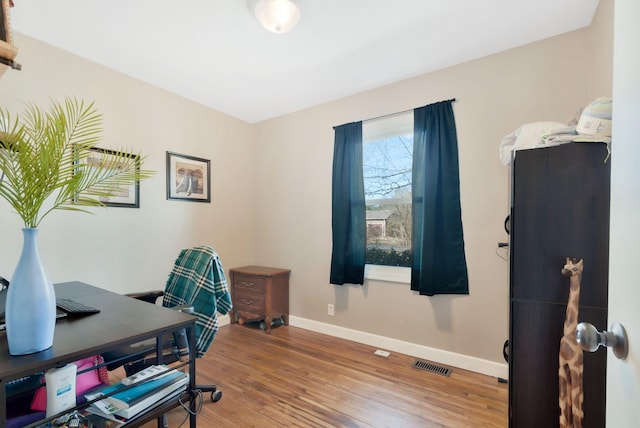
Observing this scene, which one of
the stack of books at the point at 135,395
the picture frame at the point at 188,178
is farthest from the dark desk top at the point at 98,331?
the picture frame at the point at 188,178

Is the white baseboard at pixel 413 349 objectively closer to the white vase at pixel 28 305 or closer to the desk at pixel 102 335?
the desk at pixel 102 335

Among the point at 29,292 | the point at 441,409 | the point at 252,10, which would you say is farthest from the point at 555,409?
the point at 252,10

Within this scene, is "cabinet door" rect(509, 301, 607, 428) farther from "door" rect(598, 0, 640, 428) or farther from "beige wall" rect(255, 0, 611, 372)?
"beige wall" rect(255, 0, 611, 372)

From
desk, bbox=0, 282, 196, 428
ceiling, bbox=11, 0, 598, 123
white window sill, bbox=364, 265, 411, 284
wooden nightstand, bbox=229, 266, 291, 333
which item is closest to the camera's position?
desk, bbox=0, 282, 196, 428

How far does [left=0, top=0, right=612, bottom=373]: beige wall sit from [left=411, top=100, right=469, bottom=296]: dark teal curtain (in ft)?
0.27

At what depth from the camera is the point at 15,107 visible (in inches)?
82.2

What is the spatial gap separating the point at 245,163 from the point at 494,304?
122 inches

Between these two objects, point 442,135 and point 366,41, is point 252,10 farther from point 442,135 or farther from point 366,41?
point 442,135

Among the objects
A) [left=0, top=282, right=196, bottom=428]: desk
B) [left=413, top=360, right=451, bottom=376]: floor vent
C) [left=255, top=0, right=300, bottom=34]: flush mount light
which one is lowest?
[left=413, top=360, right=451, bottom=376]: floor vent

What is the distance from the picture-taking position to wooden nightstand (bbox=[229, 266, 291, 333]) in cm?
329

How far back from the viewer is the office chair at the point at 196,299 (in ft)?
5.77

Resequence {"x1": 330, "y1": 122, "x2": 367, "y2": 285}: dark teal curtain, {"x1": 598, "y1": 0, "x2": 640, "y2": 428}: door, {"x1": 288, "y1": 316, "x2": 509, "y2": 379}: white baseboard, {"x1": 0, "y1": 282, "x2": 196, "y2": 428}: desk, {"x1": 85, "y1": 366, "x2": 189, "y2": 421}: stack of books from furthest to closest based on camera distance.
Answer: {"x1": 330, "y1": 122, "x2": 367, "y2": 285}: dark teal curtain, {"x1": 288, "y1": 316, "x2": 509, "y2": 379}: white baseboard, {"x1": 85, "y1": 366, "x2": 189, "y2": 421}: stack of books, {"x1": 0, "y1": 282, "x2": 196, "y2": 428}: desk, {"x1": 598, "y1": 0, "x2": 640, "y2": 428}: door

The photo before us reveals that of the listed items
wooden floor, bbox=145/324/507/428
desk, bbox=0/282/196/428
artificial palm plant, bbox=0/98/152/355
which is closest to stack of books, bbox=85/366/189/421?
desk, bbox=0/282/196/428

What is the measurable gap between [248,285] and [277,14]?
2.65 metres
